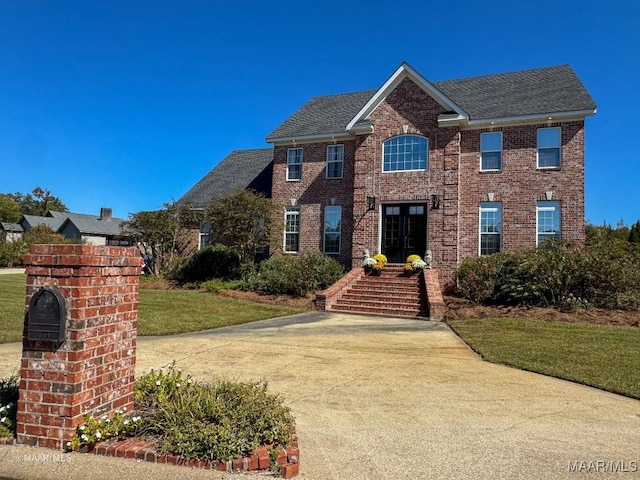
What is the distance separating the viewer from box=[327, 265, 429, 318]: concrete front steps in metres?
13.7

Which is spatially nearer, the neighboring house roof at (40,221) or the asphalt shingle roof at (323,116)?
the asphalt shingle roof at (323,116)

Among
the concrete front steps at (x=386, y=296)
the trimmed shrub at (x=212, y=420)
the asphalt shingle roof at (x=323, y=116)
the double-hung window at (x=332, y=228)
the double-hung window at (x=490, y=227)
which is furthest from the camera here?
the asphalt shingle roof at (x=323, y=116)

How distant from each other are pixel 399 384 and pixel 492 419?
4.80 feet

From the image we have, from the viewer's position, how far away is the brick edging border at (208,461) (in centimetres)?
315

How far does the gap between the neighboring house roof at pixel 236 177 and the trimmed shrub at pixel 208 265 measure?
3849 mm

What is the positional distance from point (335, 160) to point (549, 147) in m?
8.87

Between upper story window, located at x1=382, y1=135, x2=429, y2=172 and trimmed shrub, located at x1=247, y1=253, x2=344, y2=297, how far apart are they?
189 inches

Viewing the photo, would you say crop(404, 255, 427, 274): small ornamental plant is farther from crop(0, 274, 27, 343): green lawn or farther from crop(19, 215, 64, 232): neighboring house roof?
crop(19, 215, 64, 232): neighboring house roof

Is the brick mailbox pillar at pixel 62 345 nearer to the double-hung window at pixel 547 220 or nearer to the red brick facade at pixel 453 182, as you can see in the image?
the red brick facade at pixel 453 182

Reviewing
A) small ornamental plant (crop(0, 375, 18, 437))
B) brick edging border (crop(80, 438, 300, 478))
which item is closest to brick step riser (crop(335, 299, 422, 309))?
brick edging border (crop(80, 438, 300, 478))

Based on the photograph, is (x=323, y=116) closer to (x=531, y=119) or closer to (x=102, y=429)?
(x=531, y=119)

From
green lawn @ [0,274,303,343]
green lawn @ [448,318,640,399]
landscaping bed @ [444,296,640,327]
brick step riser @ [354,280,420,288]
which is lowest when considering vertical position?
green lawn @ [0,274,303,343]

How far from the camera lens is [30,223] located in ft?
197

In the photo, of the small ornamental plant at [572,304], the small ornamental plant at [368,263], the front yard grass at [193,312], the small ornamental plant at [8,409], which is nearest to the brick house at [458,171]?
the small ornamental plant at [368,263]
